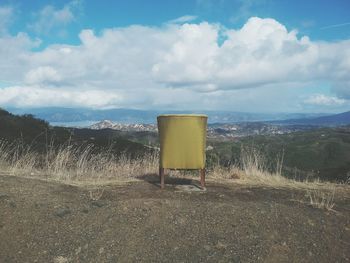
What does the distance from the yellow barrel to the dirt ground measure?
0.82 metres

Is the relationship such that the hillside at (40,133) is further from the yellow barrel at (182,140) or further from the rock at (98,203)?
the rock at (98,203)

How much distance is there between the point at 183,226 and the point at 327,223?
2.12m

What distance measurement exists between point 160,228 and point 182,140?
2352 millimetres

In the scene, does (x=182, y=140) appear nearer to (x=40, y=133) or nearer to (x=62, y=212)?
(x=62, y=212)

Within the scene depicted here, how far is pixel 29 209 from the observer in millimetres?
6305

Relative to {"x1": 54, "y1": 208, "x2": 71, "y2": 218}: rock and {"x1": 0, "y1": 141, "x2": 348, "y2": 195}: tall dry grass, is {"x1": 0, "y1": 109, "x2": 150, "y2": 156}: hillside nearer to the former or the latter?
{"x1": 0, "y1": 141, "x2": 348, "y2": 195}: tall dry grass

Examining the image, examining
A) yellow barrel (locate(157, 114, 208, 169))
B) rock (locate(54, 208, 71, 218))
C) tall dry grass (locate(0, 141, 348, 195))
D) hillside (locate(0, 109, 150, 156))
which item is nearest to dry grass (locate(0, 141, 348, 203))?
tall dry grass (locate(0, 141, 348, 195))

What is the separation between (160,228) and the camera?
595cm

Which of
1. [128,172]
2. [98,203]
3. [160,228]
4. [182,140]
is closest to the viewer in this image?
[160,228]

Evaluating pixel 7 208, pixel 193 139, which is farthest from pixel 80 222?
pixel 193 139

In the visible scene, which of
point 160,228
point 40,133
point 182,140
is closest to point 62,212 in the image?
point 160,228

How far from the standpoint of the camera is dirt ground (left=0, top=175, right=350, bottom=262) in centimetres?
541

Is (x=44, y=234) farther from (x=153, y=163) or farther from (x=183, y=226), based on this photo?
(x=153, y=163)

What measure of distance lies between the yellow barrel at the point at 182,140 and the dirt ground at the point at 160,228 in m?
0.82
